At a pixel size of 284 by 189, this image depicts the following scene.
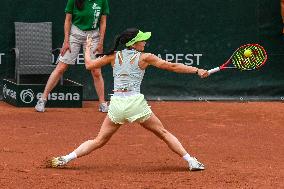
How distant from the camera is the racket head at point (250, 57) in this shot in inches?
374

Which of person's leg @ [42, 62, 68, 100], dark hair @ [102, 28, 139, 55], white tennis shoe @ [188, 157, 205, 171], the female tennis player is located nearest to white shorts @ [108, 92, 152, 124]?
the female tennis player

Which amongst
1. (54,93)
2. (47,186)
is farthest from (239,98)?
(47,186)

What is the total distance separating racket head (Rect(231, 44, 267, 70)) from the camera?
9.51 metres

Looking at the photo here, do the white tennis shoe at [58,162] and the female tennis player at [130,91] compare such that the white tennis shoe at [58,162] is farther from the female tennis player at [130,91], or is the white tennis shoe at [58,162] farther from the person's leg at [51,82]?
the person's leg at [51,82]

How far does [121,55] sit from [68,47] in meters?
4.09

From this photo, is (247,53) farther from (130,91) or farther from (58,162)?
(58,162)

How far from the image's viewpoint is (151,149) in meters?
10.1

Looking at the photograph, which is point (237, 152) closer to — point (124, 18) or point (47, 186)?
point (47, 186)

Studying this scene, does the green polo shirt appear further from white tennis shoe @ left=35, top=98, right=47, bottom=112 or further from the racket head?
the racket head

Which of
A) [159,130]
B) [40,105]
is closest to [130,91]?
[159,130]

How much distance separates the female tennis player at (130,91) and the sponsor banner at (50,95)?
4.49m

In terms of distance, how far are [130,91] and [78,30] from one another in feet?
13.7

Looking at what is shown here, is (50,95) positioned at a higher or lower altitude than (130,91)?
lower

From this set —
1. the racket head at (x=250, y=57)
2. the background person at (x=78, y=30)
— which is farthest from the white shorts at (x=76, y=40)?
the racket head at (x=250, y=57)
